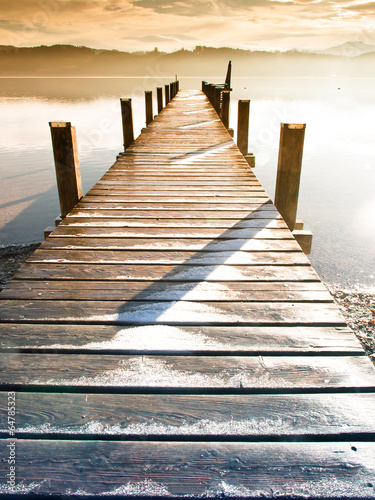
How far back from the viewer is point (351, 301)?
283 inches

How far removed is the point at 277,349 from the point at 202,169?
3858 millimetres

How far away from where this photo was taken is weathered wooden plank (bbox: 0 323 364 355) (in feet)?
5.85

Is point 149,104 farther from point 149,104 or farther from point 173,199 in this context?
point 173,199

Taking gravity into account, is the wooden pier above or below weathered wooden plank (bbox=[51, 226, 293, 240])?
below

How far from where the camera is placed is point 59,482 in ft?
4.01

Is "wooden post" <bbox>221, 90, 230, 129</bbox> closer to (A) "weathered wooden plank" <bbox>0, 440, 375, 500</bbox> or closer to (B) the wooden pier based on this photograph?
(B) the wooden pier

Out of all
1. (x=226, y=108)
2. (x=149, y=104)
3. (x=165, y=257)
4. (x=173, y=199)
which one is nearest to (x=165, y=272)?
(x=165, y=257)

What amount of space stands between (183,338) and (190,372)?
25cm

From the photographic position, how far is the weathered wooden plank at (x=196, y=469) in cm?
120

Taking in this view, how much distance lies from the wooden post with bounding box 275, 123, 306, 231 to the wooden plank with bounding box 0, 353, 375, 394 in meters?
2.67

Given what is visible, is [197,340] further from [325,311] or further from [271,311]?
[325,311]

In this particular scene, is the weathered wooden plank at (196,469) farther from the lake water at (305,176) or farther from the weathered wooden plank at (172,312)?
the lake water at (305,176)

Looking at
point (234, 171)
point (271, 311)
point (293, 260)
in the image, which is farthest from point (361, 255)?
point (271, 311)

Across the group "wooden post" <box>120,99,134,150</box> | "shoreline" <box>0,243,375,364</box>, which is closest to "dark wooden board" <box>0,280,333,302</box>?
"shoreline" <box>0,243,375,364</box>
